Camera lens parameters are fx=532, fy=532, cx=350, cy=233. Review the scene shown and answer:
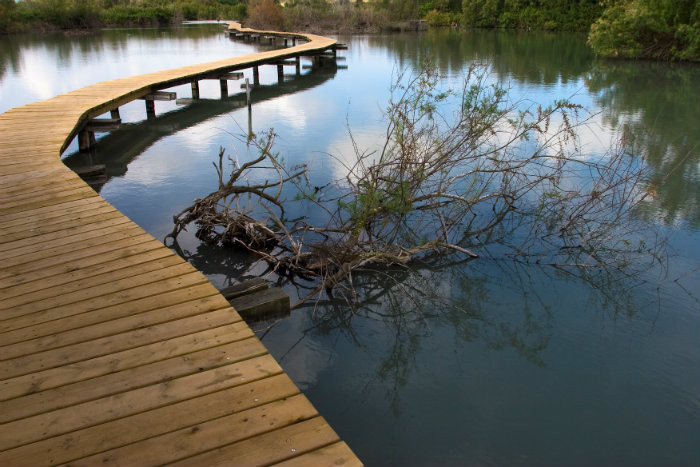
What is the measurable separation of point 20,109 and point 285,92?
5.79m

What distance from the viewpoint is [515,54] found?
17.7 m

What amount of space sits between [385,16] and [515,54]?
582 inches

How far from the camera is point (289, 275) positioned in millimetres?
4184

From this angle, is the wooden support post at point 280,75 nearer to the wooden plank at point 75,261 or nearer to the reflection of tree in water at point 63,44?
the reflection of tree in water at point 63,44

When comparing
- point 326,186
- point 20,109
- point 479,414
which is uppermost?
point 20,109

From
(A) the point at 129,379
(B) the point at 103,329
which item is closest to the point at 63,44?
(B) the point at 103,329

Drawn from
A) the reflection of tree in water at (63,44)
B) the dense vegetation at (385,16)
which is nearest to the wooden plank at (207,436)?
the reflection of tree in water at (63,44)

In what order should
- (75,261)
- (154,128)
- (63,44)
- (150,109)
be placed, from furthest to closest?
(63,44) < (150,109) < (154,128) < (75,261)

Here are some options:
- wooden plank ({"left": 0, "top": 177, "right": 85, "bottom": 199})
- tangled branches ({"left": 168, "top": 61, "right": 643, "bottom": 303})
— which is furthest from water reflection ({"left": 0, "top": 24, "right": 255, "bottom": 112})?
tangled branches ({"left": 168, "top": 61, "right": 643, "bottom": 303})

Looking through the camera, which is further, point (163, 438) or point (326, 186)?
point (326, 186)

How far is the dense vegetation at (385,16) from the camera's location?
16.1m

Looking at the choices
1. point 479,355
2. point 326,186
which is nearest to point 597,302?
point 479,355

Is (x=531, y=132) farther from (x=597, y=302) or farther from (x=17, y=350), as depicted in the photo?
(x=17, y=350)

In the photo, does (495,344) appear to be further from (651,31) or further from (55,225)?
(651,31)
